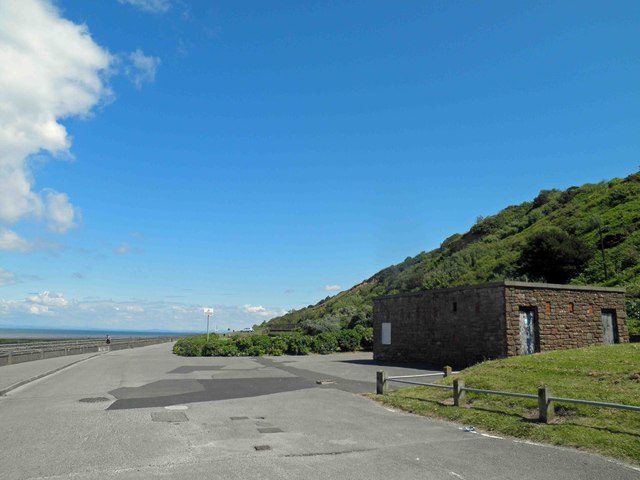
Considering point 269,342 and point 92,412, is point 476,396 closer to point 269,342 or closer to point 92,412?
point 92,412

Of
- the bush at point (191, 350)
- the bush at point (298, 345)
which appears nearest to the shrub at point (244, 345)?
the bush at point (298, 345)

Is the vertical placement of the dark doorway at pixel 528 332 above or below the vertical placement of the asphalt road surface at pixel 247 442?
above

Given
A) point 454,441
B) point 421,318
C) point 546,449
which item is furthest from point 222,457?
point 421,318

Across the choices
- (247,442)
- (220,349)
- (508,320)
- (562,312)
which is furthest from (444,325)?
(220,349)

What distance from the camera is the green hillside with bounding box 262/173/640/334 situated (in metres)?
38.9

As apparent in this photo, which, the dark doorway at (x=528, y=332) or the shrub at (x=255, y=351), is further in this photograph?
the shrub at (x=255, y=351)

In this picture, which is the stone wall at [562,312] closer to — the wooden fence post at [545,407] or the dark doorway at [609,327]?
the dark doorway at [609,327]

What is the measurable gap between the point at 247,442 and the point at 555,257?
35.7m

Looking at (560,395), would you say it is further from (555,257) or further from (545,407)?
(555,257)

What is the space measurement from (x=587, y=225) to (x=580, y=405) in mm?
46017

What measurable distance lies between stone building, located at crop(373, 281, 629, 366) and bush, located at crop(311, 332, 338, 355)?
11947 millimetres

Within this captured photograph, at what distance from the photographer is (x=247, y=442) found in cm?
913

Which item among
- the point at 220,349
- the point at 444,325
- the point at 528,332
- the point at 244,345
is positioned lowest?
the point at 220,349

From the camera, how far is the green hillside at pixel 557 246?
3888cm
